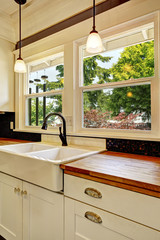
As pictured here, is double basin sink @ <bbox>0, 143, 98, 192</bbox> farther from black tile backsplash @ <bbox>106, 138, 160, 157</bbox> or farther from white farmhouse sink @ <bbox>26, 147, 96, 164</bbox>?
black tile backsplash @ <bbox>106, 138, 160, 157</bbox>

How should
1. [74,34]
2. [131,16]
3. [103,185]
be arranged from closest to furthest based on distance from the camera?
[103,185], [131,16], [74,34]

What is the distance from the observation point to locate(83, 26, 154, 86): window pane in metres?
1.46

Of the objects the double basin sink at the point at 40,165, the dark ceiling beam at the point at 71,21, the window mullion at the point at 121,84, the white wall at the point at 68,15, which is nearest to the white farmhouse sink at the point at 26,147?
the double basin sink at the point at 40,165

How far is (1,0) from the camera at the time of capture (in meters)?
2.00

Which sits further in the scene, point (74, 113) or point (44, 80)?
point (44, 80)

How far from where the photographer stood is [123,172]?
2.98 feet

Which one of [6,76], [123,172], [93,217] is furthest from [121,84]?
[6,76]

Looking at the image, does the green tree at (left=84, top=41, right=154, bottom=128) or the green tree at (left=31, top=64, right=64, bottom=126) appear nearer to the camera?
the green tree at (left=84, top=41, right=154, bottom=128)

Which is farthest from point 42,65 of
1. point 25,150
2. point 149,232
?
point 149,232

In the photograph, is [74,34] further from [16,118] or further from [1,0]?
[16,118]

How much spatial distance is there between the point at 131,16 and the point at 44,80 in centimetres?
133

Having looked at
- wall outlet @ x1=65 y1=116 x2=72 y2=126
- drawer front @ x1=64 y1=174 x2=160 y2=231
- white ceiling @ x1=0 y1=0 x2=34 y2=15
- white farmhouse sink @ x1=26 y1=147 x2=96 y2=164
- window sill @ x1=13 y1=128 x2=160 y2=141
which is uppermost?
white ceiling @ x1=0 y1=0 x2=34 y2=15

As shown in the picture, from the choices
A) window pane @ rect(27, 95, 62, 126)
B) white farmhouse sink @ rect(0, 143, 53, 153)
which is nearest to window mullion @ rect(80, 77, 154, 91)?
window pane @ rect(27, 95, 62, 126)

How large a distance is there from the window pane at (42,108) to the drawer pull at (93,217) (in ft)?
4.36
